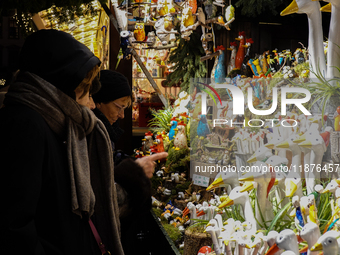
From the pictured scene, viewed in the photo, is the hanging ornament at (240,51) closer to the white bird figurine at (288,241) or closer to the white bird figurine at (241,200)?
the white bird figurine at (241,200)

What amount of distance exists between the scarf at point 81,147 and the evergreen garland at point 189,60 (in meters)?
4.15

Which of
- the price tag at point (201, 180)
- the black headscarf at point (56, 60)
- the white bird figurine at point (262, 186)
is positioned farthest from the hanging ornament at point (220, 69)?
the black headscarf at point (56, 60)

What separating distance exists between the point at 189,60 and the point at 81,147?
4425 millimetres

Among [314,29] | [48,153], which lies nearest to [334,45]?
[314,29]

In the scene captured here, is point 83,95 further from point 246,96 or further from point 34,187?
point 246,96

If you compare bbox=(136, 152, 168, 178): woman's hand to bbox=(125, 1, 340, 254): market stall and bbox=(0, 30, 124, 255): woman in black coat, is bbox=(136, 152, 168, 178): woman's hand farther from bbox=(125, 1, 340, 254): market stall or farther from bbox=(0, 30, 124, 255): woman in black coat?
bbox=(125, 1, 340, 254): market stall

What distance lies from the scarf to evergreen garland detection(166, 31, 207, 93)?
4.15 meters

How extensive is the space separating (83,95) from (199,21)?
313 centimetres

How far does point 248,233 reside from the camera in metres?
1.38

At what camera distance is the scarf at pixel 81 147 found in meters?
0.86

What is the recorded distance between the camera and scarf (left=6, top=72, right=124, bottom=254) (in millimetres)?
859

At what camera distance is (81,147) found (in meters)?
0.94

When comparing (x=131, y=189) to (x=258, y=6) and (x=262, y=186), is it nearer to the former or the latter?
(x=262, y=186)

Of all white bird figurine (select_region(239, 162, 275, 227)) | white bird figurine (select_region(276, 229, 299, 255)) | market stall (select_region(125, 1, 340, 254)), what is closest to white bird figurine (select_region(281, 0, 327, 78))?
market stall (select_region(125, 1, 340, 254))
